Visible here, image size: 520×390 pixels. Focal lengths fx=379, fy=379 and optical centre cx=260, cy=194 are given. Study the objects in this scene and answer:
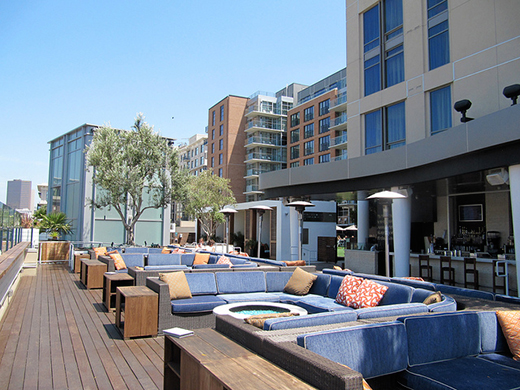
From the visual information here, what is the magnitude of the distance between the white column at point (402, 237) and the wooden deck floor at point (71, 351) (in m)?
9.02

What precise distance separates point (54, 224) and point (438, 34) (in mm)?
19118

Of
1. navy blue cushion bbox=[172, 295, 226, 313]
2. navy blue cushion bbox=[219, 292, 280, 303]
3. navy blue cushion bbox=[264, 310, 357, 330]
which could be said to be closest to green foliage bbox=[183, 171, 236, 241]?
navy blue cushion bbox=[219, 292, 280, 303]

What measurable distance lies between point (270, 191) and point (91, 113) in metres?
11.0

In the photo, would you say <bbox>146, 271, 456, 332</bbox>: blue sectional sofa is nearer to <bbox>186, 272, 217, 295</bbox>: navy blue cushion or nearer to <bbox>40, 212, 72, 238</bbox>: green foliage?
<bbox>186, 272, 217, 295</bbox>: navy blue cushion

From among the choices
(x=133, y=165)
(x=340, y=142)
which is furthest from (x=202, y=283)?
(x=340, y=142)

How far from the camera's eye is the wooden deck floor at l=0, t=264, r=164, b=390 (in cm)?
418

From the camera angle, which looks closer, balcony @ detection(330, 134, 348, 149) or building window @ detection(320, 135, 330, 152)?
balcony @ detection(330, 134, 348, 149)

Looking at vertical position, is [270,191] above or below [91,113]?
below

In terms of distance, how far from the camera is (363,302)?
561cm

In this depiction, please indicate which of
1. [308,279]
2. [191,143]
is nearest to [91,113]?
[308,279]

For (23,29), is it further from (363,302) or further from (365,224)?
(365,224)

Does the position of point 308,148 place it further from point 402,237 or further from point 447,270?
point 447,270

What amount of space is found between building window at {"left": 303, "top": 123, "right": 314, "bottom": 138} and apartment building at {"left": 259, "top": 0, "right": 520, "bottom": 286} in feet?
87.0

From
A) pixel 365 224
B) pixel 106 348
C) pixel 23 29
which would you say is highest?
pixel 23 29
